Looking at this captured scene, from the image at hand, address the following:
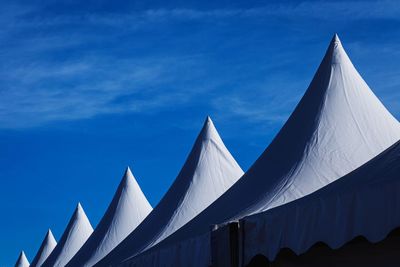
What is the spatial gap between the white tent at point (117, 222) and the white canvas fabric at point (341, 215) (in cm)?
1020

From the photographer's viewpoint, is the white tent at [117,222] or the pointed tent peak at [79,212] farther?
the pointed tent peak at [79,212]

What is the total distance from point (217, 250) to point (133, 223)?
11485 mm

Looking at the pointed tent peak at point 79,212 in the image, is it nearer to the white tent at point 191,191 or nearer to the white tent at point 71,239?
the white tent at point 71,239

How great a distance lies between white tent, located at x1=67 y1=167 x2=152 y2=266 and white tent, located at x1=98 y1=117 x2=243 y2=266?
3017 mm

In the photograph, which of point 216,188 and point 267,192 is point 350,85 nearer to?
point 267,192

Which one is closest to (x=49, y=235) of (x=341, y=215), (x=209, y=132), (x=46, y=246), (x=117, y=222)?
(x=46, y=246)

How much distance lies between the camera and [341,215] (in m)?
5.21

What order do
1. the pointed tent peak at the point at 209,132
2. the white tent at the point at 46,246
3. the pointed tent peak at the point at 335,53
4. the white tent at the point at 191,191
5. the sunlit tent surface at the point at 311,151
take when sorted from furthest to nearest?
the white tent at the point at 46,246, the pointed tent peak at the point at 209,132, the white tent at the point at 191,191, the pointed tent peak at the point at 335,53, the sunlit tent surface at the point at 311,151

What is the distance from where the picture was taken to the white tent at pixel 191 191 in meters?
12.0

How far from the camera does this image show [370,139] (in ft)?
31.0

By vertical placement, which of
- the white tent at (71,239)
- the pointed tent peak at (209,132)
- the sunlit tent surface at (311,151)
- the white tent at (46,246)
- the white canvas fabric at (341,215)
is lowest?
the white canvas fabric at (341,215)

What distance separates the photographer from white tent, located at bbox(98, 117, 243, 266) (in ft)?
39.4

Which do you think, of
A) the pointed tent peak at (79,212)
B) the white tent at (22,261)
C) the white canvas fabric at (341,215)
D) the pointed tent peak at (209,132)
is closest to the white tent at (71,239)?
the pointed tent peak at (79,212)

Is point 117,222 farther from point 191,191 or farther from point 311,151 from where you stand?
point 311,151
